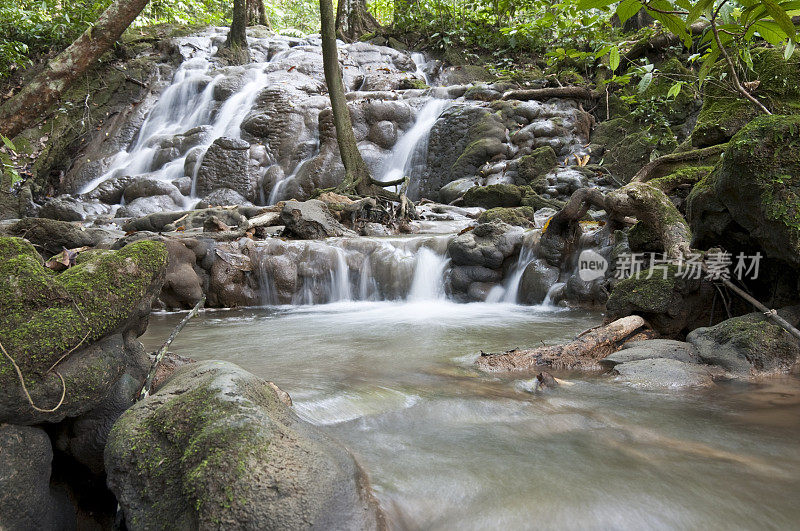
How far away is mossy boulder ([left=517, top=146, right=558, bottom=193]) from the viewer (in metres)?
11.5

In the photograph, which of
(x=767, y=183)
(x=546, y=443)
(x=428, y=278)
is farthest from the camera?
(x=428, y=278)

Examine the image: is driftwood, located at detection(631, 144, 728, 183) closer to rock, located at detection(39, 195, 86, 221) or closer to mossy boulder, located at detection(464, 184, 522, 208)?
mossy boulder, located at detection(464, 184, 522, 208)

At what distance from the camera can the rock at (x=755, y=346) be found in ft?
10.3

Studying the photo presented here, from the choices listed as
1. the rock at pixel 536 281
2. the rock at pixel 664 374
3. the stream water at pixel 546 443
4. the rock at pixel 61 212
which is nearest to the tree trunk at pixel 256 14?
the rock at pixel 61 212

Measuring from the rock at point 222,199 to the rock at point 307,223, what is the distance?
3975 mm

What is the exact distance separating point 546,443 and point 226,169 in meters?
12.2

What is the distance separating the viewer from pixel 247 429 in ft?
5.58

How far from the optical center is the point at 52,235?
6.80 m

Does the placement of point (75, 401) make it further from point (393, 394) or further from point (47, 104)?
point (47, 104)

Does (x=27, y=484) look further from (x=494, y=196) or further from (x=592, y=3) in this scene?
(x=494, y=196)

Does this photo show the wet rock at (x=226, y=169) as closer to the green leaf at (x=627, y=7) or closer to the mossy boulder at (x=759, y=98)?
the mossy boulder at (x=759, y=98)

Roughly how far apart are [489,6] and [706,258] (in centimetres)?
1821

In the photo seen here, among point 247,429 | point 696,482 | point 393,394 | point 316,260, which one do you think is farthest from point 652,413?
point 316,260

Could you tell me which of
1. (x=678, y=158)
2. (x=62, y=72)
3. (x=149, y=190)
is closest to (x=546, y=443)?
(x=62, y=72)
